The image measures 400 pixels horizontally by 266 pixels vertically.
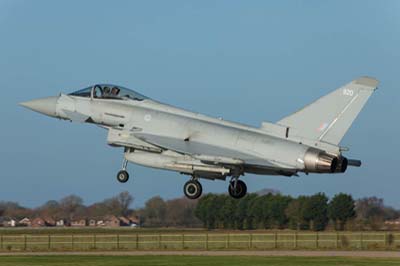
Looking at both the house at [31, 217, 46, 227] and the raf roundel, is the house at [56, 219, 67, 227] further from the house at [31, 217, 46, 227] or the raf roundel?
the raf roundel

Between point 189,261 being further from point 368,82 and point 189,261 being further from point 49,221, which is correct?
point 49,221

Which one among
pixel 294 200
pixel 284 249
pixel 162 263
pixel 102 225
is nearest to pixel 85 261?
pixel 162 263

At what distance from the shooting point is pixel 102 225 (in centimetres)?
9750

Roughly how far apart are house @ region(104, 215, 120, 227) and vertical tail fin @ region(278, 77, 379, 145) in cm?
5380

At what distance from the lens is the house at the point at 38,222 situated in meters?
96.7

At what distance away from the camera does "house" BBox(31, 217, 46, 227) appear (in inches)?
3805

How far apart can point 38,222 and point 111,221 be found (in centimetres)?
668


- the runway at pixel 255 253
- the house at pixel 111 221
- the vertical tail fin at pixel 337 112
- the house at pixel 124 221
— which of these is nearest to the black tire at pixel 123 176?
the vertical tail fin at pixel 337 112

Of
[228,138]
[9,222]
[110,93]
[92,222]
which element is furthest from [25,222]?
[228,138]

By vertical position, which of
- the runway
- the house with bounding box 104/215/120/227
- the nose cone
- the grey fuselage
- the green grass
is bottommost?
the green grass

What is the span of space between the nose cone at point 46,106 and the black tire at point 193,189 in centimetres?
723

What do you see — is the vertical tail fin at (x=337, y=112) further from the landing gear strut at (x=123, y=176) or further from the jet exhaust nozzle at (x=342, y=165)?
the landing gear strut at (x=123, y=176)

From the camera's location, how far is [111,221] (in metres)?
97.9

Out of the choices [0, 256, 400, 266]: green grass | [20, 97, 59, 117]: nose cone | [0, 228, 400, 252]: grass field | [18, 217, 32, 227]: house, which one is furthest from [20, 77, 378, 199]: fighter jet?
[18, 217, 32, 227]: house
